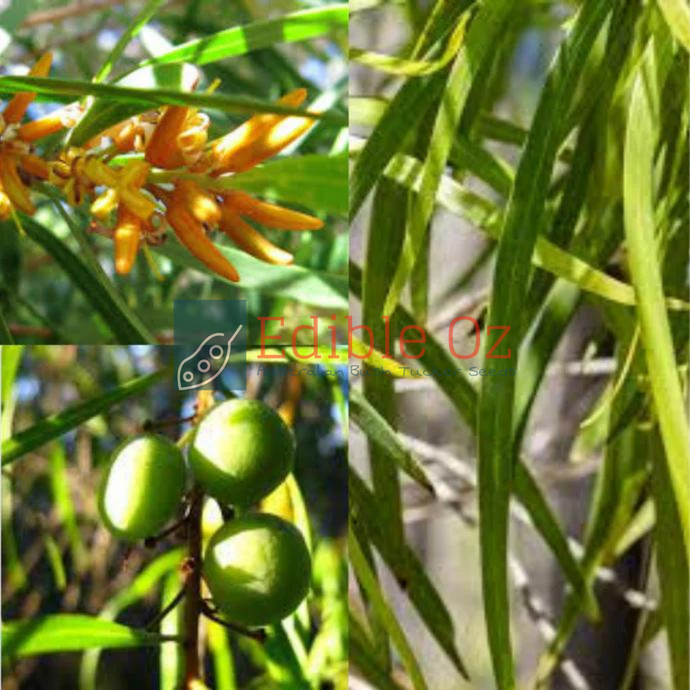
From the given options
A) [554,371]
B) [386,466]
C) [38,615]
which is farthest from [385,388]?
[38,615]

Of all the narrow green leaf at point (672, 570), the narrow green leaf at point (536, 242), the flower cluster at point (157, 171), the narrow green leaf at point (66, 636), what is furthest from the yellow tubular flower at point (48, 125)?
the narrow green leaf at point (672, 570)

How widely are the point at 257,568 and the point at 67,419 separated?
17cm

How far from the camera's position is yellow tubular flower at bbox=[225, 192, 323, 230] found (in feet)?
2.71

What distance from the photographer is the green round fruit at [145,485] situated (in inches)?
→ 33.3

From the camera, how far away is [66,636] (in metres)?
0.89

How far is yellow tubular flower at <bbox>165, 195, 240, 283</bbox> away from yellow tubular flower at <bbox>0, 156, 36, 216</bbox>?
9 centimetres

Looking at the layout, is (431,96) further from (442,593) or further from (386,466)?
(442,593)

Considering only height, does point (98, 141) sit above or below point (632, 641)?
above

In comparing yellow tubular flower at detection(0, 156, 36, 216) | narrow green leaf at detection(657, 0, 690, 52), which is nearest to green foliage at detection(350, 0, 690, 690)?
narrow green leaf at detection(657, 0, 690, 52)

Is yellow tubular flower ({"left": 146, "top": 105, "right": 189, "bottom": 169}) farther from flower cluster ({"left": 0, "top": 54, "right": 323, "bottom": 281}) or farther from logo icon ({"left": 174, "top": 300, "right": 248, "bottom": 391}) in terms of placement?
logo icon ({"left": 174, "top": 300, "right": 248, "bottom": 391})

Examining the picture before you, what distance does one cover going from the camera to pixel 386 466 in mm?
916

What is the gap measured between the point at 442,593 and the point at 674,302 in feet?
0.86

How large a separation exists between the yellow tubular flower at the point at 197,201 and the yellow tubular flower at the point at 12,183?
96mm

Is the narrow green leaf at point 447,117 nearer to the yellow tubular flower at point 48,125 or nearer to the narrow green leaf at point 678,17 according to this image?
the narrow green leaf at point 678,17
